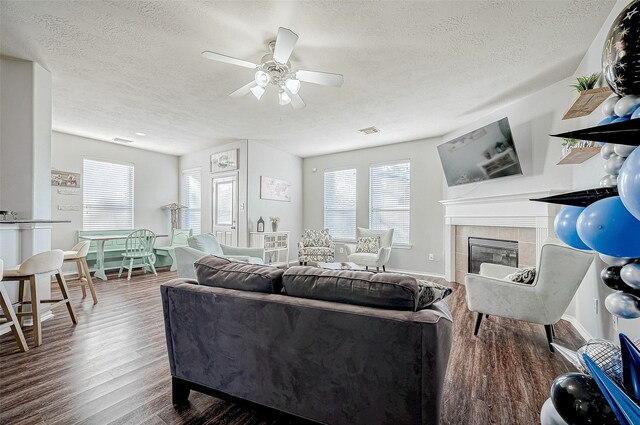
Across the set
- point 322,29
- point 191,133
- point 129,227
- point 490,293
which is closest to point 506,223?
point 490,293

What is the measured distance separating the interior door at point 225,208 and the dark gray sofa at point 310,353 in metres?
4.12

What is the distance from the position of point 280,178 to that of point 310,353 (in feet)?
17.3

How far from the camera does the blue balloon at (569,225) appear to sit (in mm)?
1370

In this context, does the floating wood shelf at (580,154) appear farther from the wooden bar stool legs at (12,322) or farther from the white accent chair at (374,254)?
the wooden bar stool legs at (12,322)

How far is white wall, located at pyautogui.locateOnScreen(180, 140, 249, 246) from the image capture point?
18.1 feet

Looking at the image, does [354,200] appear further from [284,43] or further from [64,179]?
[64,179]

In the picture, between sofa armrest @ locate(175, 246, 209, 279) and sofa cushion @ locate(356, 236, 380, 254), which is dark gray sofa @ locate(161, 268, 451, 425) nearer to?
sofa armrest @ locate(175, 246, 209, 279)

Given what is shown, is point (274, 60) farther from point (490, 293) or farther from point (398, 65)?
point (490, 293)

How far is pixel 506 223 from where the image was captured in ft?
12.1

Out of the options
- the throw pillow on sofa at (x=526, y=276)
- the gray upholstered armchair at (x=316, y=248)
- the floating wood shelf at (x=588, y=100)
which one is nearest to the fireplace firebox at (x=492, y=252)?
the throw pillow on sofa at (x=526, y=276)

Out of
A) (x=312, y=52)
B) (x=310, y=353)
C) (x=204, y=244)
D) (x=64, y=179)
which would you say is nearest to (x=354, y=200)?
(x=204, y=244)

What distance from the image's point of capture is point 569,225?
1387mm

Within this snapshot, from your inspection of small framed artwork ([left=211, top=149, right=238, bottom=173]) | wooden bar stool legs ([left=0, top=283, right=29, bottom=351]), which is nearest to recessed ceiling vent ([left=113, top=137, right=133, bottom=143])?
small framed artwork ([left=211, top=149, right=238, bottom=173])

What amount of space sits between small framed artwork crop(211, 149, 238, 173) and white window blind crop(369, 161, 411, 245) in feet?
9.43
